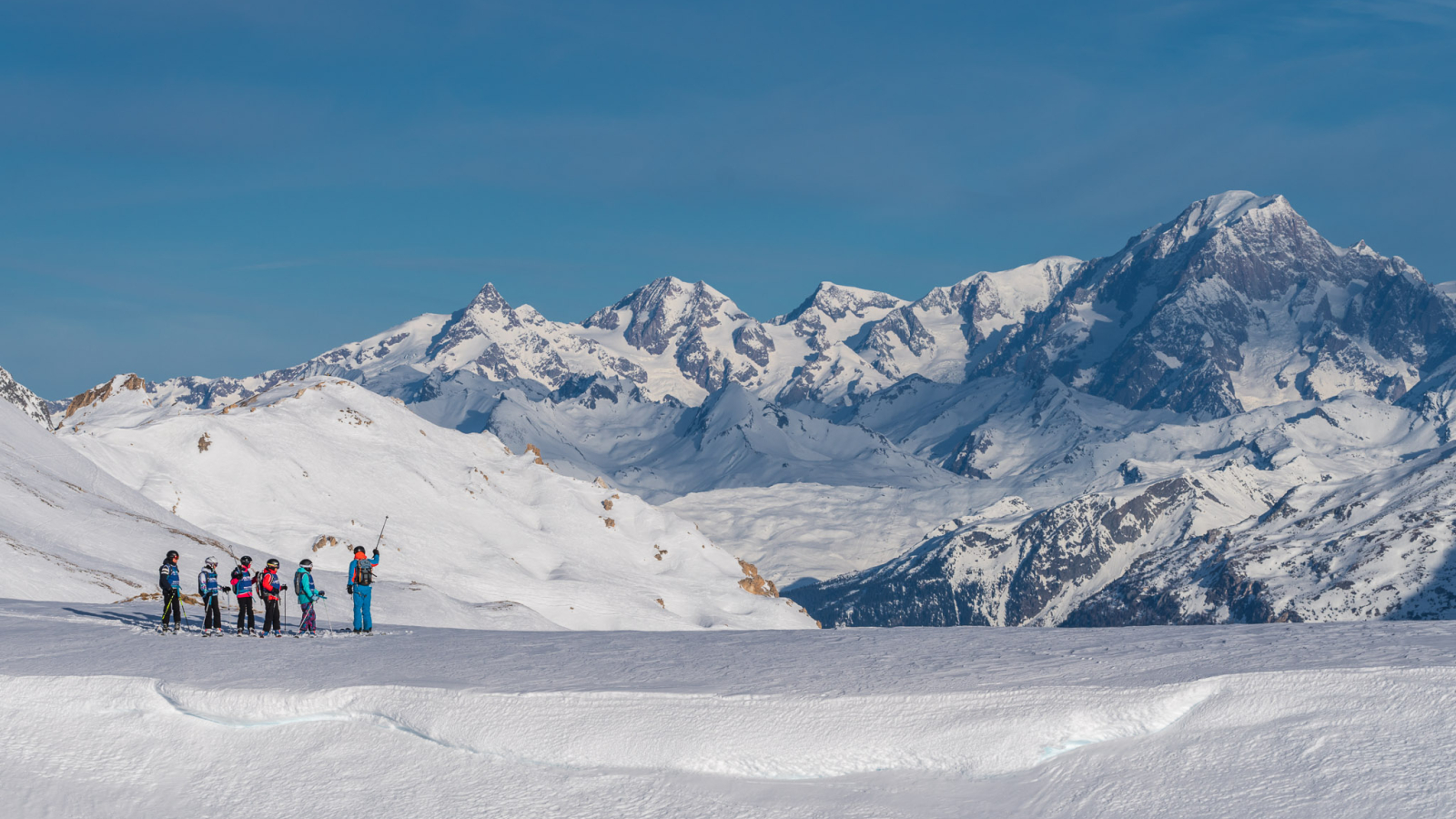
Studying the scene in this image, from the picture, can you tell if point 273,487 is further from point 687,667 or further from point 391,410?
point 687,667

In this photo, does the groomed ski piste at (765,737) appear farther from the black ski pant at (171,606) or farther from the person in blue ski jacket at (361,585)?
the black ski pant at (171,606)

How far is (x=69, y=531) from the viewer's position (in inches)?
2302

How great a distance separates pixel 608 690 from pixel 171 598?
15987 mm

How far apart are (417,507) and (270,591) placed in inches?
3393

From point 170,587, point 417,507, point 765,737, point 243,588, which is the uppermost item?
point 417,507

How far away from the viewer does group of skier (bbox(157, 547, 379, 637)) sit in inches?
1222

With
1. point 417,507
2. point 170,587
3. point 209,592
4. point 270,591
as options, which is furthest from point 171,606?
point 417,507

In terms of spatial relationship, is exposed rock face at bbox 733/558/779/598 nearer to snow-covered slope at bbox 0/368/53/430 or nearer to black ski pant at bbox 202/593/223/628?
snow-covered slope at bbox 0/368/53/430

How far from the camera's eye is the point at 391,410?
440 feet

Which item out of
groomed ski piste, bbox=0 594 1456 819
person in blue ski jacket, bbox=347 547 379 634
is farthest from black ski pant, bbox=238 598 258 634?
groomed ski piste, bbox=0 594 1456 819

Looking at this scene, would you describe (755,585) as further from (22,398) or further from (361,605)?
(361,605)

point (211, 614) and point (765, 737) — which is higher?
point (211, 614)

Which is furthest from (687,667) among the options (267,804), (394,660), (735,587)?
(735,587)

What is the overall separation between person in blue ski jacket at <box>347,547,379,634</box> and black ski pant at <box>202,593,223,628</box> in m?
3.52
